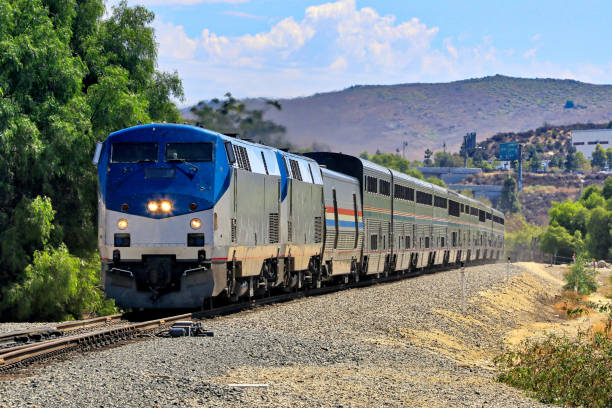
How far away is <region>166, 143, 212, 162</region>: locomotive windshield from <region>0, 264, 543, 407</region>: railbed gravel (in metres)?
3.53

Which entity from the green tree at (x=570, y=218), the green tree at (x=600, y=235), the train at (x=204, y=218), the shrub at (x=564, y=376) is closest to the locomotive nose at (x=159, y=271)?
the train at (x=204, y=218)

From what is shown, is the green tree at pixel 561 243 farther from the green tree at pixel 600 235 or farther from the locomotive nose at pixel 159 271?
the locomotive nose at pixel 159 271

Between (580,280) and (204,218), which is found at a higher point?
(204,218)

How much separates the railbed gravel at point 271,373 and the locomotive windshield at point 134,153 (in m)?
3.82

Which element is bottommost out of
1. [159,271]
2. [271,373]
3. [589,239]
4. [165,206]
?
[271,373]

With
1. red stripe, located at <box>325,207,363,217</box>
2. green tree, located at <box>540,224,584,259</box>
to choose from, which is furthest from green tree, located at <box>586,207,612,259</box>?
red stripe, located at <box>325,207,363,217</box>

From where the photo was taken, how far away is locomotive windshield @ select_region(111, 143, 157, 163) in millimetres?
18984

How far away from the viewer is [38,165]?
2812 centimetres

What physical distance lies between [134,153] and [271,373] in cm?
827

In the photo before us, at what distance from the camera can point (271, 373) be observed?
1227 cm

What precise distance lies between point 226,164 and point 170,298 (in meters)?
3.14

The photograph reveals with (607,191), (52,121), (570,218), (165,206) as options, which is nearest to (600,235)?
(570,218)

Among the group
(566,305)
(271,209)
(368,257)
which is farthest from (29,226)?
(566,305)

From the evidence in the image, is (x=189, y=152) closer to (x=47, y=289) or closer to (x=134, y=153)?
(x=134, y=153)
